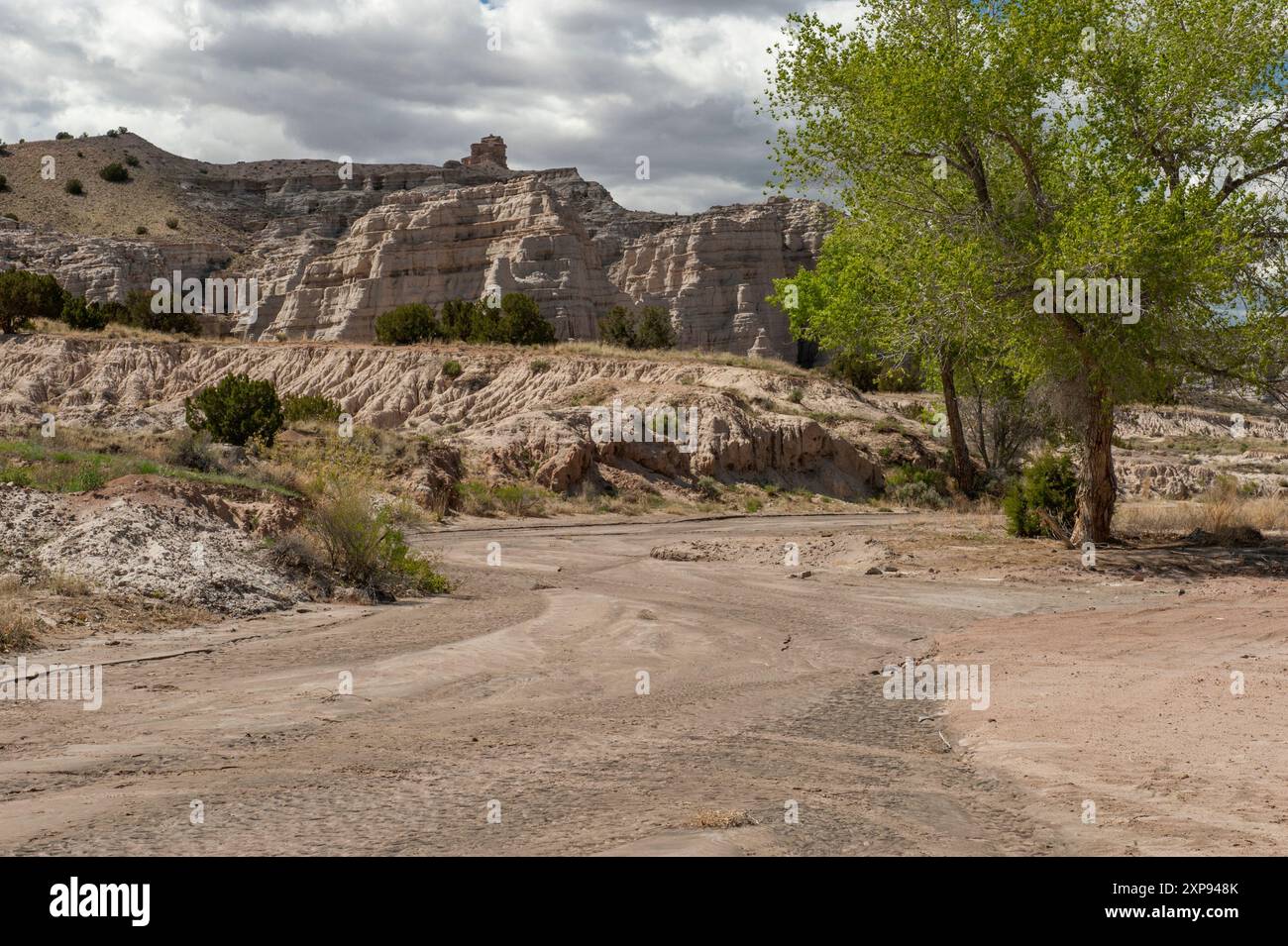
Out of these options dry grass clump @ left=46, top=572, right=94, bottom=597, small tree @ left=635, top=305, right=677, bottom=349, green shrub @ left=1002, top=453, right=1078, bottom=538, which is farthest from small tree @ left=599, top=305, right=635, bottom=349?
dry grass clump @ left=46, top=572, right=94, bottom=597

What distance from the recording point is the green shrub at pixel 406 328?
61.8 meters

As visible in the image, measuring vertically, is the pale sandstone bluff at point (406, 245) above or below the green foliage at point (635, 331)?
above

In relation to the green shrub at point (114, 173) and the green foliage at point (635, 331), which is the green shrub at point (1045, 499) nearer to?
the green foliage at point (635, 331)

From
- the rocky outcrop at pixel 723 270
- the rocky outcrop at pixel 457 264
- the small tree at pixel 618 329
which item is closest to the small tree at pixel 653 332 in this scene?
the small tree at pixel 618 329

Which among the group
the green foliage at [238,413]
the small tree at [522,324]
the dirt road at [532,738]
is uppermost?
the small tree at [522,324]

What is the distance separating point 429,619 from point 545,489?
2152 centimetres

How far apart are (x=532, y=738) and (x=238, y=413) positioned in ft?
89.2

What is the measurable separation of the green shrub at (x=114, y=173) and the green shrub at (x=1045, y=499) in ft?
326

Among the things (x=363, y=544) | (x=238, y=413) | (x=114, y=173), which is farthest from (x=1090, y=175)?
(x=114, y=173)

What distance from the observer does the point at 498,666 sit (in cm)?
1123

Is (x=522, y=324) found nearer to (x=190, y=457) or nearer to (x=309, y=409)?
(x=309, y=409)

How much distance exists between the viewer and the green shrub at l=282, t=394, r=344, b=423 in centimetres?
4141

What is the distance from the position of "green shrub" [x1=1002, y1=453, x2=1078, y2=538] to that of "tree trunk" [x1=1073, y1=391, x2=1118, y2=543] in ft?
4.61

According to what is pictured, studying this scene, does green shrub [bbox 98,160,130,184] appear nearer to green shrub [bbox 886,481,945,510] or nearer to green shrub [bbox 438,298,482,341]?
green shrub [bbox 438,298,482,341]
